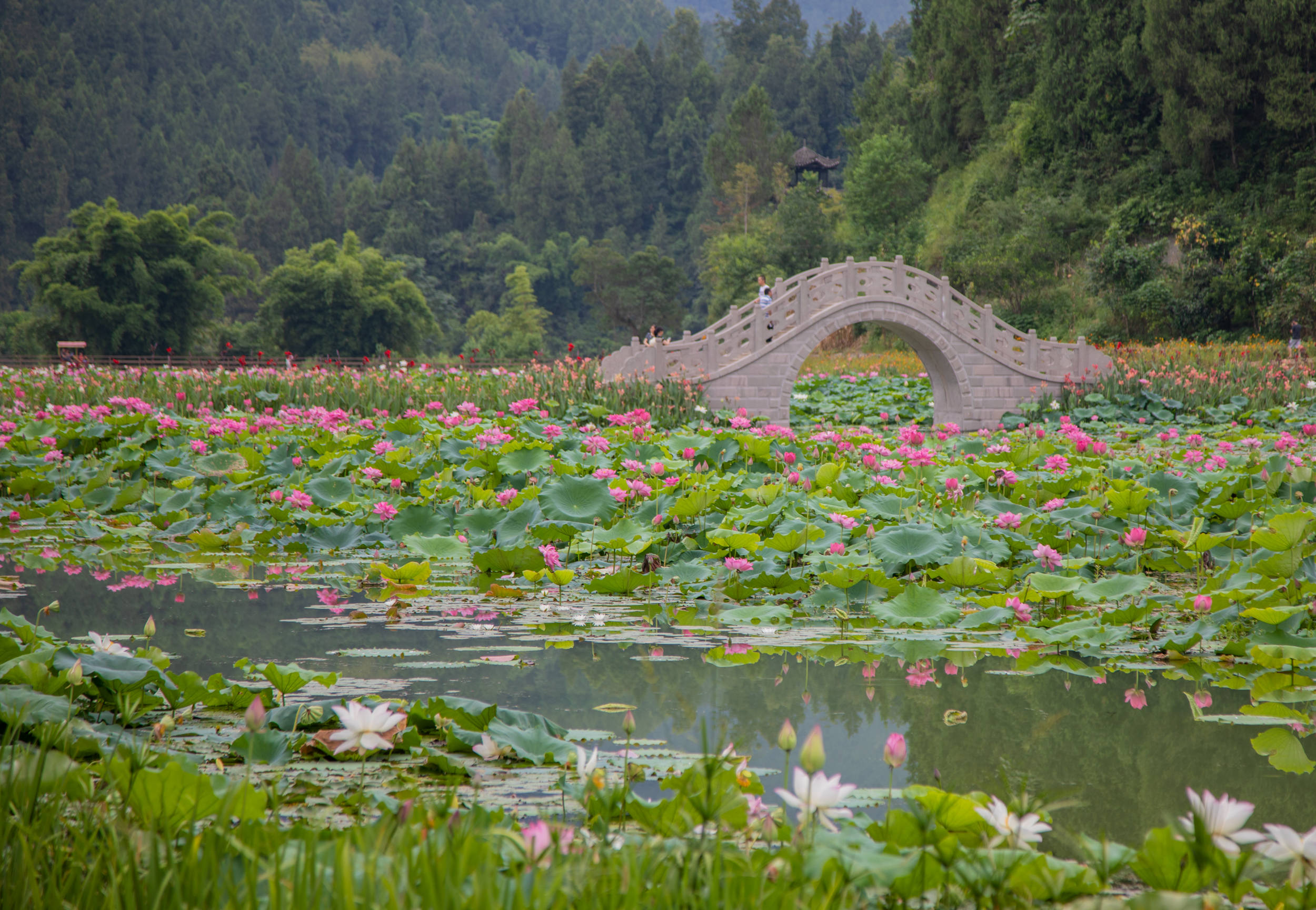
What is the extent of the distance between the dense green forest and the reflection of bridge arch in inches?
323

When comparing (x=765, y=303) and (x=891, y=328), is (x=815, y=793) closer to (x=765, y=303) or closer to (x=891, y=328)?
(x=765, y=303)

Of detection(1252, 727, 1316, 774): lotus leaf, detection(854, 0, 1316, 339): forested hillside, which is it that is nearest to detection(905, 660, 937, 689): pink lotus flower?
detection(1252, 727, 1316, 774): lotus leaf

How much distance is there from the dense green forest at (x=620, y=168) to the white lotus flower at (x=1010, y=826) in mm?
22981

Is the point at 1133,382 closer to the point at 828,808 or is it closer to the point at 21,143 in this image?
the point at 828,808

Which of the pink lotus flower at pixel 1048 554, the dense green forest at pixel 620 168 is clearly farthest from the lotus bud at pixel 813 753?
the dense green forest at pixel 620 168

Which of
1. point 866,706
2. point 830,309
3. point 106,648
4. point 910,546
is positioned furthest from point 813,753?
point 830,309

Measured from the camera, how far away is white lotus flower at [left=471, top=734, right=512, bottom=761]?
2088 mm

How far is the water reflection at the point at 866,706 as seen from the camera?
2.26 metres

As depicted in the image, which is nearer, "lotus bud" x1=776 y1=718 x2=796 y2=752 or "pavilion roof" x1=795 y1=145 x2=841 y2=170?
"lotus bud" x1=776 y1=718 x2=796 y2=752

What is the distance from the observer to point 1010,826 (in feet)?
5.11

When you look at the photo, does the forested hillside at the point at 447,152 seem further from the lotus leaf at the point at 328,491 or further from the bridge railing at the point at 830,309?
the lotus leaf at the point at 328,491

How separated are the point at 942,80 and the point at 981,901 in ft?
121

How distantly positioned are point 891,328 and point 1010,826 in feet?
52.1

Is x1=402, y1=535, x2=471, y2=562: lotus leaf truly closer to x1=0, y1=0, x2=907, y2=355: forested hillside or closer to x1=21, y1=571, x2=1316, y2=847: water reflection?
x1=21, y1=571, x2=1316, y2=847: water reflection
